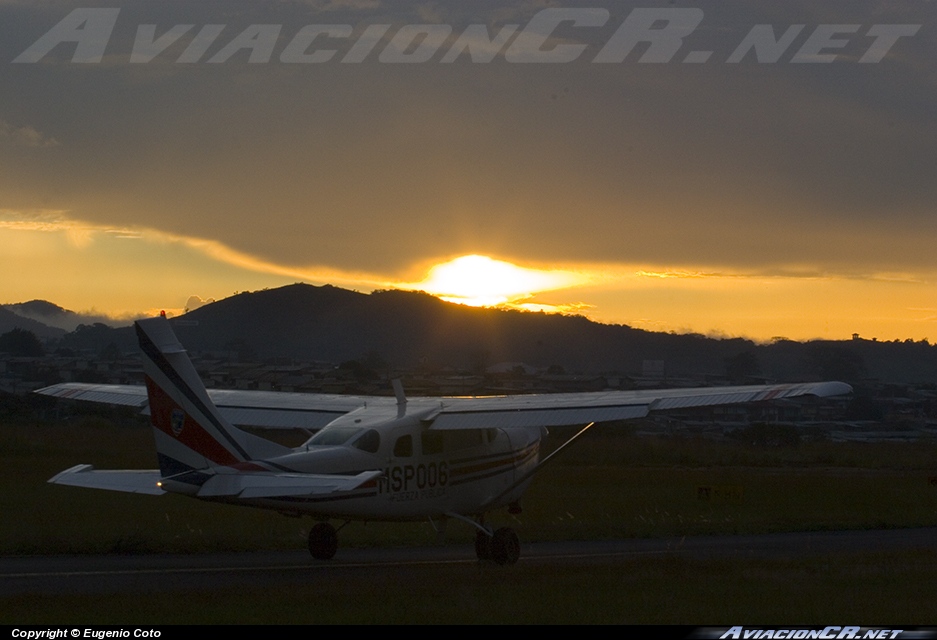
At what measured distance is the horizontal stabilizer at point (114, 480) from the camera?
1502 cm

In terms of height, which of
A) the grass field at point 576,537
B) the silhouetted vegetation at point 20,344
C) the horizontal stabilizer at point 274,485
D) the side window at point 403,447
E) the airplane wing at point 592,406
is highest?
the silhouetted vegetation at point 20,344

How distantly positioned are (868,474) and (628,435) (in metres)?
16.7

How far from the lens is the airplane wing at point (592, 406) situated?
17.6 metres

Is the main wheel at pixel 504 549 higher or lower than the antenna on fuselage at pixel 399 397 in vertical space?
lower

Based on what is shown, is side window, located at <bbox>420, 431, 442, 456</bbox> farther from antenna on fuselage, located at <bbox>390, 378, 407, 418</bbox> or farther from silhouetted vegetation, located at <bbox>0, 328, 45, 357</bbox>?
silhouetted vegetation, located at <bbox>0, 328, 45, 357</bbox>

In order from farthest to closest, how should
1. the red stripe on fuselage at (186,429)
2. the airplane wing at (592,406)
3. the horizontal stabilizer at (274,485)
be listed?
1. the airplane wing at (592,406)
2. the red stripe on fuselage at (186,429)
3. the horizontal stabilizer at (274,485)

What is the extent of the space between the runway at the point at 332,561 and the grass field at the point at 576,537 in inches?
33.9

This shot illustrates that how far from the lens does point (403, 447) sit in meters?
17.3

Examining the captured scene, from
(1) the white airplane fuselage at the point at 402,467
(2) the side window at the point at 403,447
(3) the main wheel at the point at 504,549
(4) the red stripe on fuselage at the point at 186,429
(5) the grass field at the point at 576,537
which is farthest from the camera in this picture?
(3) the main wheel at the point at 504,549

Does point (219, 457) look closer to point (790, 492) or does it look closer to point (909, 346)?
point (790, 492)

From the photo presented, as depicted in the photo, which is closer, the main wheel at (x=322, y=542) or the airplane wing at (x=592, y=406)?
the airplane wing at (x=592, y=406)

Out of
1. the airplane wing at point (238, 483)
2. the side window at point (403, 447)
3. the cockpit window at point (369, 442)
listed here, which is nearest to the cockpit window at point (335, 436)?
the cockpit window at point (369, 442)

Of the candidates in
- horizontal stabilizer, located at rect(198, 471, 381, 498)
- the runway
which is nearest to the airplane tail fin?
horizontal stabilizer, located at rect(198, 471, 381, 498)

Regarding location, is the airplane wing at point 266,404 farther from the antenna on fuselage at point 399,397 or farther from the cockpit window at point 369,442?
the cockpit window at point 369,442
